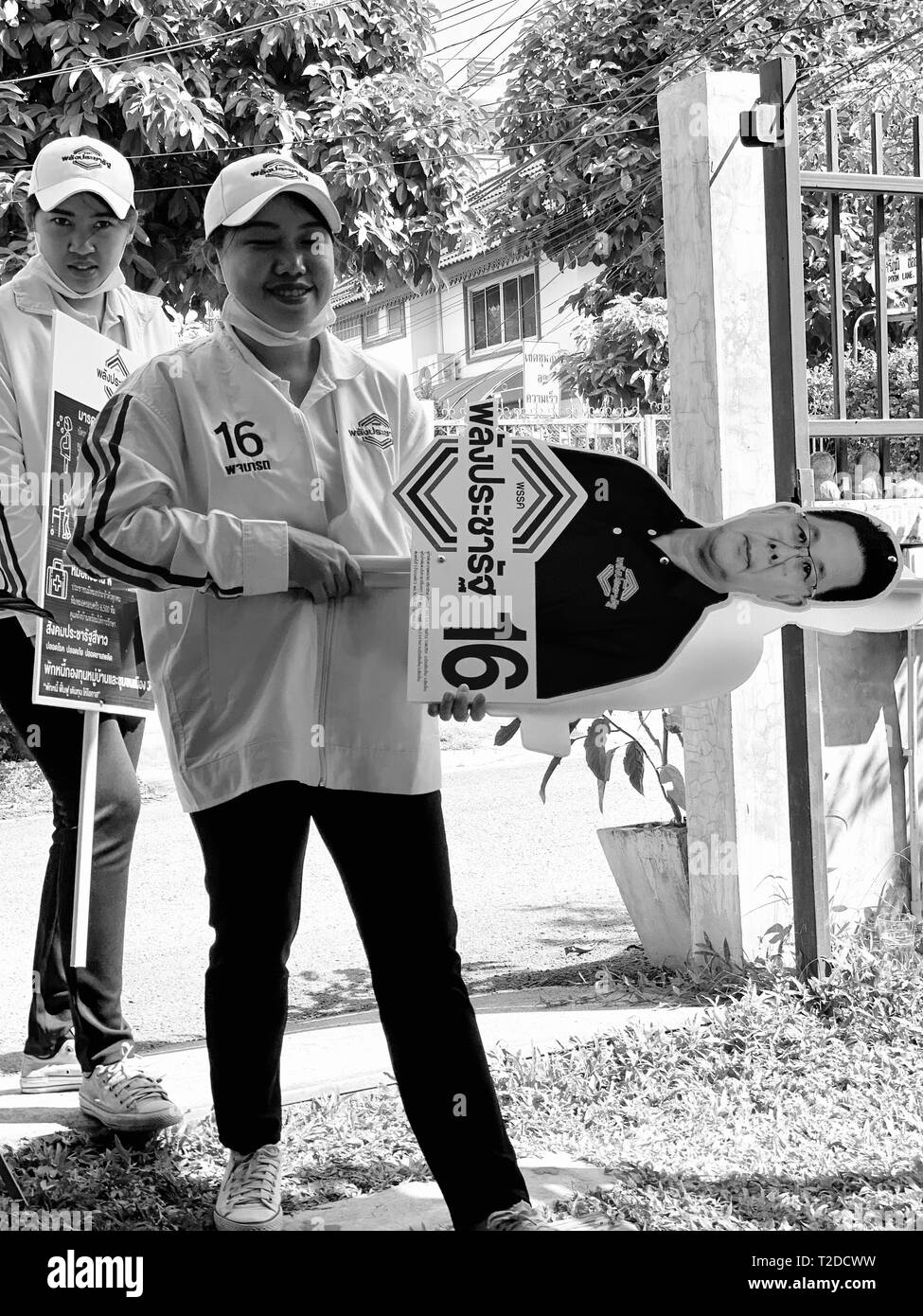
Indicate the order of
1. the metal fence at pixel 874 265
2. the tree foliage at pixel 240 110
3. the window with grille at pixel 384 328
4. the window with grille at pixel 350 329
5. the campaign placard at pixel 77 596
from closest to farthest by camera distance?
the campaign placard at pixel 77 596 → the metal fence at pixel 874 265 → the tree foliage at pixel 240 110 → the window with grille at pixel 350 329 → the window with grille at pixel 384 328

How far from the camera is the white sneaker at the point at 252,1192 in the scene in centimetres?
253

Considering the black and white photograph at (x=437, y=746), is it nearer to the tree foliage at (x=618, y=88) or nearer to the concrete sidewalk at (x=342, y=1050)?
the concrete sidewalk at (x=342, y=1050)

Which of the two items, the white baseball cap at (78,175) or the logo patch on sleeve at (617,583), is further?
the white baseball cap at (78,175)

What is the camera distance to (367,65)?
8.00 meters

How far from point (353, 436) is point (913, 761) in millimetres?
2693

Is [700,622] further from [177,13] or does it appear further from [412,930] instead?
[177,13]

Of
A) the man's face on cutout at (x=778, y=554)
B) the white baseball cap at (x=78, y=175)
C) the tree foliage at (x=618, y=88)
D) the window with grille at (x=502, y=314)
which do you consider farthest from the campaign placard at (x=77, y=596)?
the window with grille at (x=502, y=314)

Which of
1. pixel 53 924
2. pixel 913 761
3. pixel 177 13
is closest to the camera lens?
pixel 53 924

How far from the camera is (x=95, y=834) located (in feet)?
10.2

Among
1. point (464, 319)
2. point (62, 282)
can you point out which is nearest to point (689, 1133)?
point (62, 282)

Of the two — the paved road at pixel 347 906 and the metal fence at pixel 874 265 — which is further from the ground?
the metal fence at pixel 874 265

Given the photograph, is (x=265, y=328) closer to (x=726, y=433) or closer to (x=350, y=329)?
(x=726, y=433)

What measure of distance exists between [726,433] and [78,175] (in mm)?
1963

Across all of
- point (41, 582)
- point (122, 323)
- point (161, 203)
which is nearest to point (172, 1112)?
point (41, 582)
